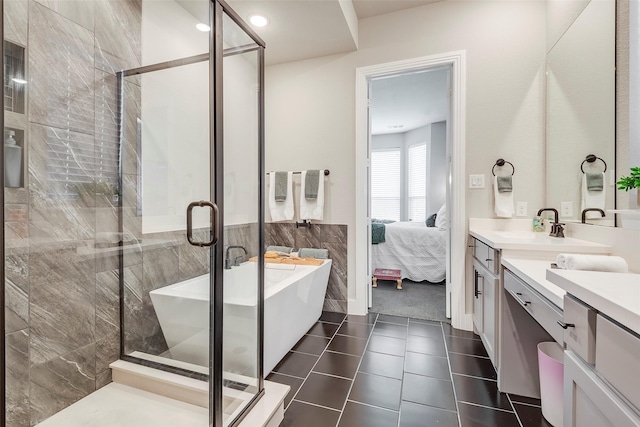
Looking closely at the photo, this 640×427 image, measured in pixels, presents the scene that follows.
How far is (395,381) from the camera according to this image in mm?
1835

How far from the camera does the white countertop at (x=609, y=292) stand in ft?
1.98

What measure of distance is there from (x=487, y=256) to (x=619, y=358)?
4.72 ft

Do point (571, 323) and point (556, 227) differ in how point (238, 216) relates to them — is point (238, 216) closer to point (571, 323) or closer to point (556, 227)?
point (571, 323)

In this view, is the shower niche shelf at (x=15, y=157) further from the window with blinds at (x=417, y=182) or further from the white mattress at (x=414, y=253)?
the window with blinds at (x=417, y=182)

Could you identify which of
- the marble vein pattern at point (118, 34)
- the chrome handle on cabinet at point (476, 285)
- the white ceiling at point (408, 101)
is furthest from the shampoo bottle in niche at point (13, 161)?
the white ceiling at point (408, 101)

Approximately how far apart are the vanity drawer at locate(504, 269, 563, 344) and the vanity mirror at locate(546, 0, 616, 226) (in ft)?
2.19

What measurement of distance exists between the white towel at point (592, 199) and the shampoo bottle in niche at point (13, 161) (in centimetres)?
304

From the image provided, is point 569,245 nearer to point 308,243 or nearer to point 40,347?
→ point 308,243

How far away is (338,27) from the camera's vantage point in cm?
259

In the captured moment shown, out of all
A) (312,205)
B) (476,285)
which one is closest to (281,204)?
(312,205)

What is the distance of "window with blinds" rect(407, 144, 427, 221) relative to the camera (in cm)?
657

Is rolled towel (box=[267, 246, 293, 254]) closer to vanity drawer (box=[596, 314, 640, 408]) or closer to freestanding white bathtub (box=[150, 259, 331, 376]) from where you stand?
freestanding white bathtub (box=[150, 259, 331, 376])

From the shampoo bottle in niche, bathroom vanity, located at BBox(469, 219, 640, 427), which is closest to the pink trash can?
bathroom vanity, located at BBox(469, 219, 640, 427)

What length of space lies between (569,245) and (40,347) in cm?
281
